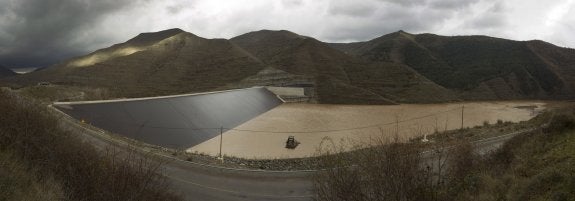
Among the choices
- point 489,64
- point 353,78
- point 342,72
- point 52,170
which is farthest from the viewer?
point 489,64

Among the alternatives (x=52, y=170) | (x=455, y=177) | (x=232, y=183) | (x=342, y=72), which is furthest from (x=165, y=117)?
(x=342, y=72)

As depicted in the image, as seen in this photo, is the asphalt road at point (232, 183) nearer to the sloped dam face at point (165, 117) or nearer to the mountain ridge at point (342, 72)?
the sloped dam face at point (165, 117)

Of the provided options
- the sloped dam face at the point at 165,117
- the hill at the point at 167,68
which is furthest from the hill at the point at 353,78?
the sloped dam face at the point at 165,117

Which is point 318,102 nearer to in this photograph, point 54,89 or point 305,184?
point 54,89

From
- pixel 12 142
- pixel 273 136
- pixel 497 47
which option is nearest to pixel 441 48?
pixel 497 47

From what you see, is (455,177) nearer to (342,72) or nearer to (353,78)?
(353,78)

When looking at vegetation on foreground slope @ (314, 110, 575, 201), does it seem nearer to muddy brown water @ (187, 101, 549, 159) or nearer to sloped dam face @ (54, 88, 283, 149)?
muddy brown water @ (187, 101, 549, 159)
